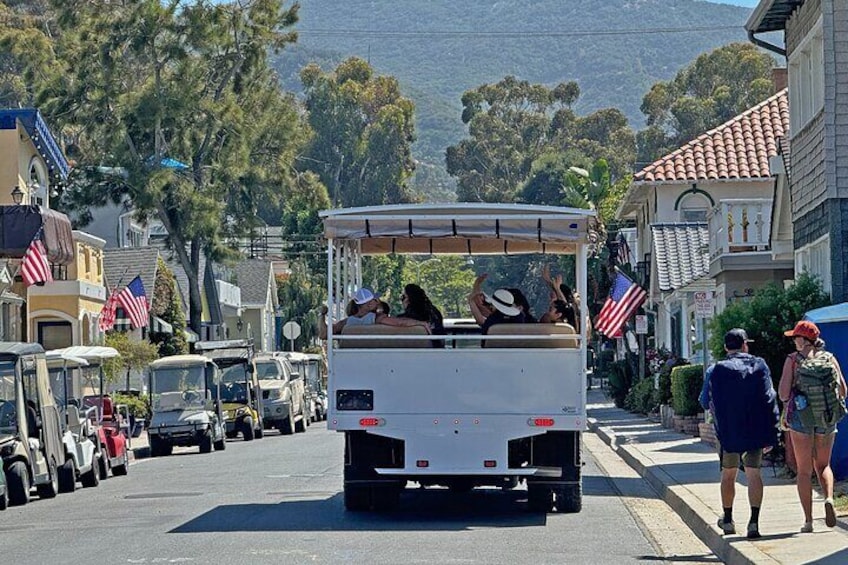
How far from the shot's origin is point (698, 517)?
15.8 metres

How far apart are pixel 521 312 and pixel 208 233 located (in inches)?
1601

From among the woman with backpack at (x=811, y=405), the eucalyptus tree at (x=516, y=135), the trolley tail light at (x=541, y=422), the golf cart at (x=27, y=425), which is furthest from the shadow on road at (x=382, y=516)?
the eucalyptus tree at (x=516, y=135)

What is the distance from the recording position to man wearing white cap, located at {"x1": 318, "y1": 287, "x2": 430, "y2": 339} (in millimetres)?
17109

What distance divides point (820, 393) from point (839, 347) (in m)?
3.74

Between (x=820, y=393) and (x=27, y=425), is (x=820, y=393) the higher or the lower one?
the higher one

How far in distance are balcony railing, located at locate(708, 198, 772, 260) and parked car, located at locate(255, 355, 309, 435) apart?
15.6m

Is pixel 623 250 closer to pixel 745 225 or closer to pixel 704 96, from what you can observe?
pixel 745 225

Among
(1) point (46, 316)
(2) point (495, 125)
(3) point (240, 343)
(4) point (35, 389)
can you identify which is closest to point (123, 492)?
(4) point (35, 389)

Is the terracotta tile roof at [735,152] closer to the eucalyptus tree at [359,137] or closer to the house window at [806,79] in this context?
the house window at [806,79]

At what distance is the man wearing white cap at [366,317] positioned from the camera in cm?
1711

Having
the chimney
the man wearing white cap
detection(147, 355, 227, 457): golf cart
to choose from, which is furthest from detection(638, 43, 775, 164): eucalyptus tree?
the man wearing white cap

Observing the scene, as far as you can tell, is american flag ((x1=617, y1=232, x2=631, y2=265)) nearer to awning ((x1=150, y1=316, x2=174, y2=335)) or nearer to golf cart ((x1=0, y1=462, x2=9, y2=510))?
awning ((x1=150, y1=316, x2=174, y2=335))

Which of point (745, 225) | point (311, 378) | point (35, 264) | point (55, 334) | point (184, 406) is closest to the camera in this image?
point (745, 225)

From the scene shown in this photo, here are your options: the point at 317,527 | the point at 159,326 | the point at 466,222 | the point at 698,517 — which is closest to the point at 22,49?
the point at 159,326
